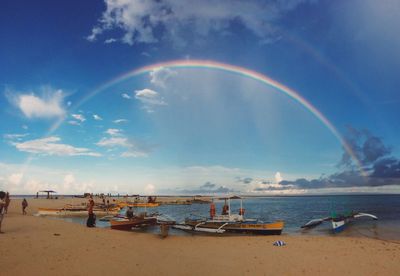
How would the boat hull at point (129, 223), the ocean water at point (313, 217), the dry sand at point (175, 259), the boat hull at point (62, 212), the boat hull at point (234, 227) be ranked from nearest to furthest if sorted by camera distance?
the dry sand at point (175, 259) → the boat hull at point (234, 227) → the boat hull at point (129, 223) → the ocean water at point (313, 217) → the boat hull at point (62, 212)

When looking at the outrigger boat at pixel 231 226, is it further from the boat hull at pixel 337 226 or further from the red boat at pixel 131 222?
the boat hull at pixel 337 226

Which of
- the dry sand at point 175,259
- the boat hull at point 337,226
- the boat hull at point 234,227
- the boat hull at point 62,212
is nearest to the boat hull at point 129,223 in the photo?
the boat hull at point 234,227

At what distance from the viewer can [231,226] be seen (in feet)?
108

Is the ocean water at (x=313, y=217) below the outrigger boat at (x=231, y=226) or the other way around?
below

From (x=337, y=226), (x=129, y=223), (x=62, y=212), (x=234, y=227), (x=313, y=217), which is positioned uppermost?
(x=129, y=223)

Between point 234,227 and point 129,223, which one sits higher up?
point 129,223

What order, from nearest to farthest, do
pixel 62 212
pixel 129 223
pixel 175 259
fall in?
1. pixel 175 259
2. pixel 129 223
3. pixel 62 212

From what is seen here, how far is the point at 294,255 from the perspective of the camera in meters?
18.0

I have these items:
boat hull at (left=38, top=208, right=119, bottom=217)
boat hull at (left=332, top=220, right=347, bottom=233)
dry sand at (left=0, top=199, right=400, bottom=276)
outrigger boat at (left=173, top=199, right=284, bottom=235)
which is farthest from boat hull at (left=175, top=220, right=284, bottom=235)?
boat hull at (left=38, top=208, right=119, bottom=217)

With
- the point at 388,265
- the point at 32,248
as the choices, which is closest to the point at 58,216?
the point at 32,248

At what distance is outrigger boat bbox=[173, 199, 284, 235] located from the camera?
3092 cm

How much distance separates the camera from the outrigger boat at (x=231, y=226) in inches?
1217

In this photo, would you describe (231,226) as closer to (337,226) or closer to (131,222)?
(131,222)

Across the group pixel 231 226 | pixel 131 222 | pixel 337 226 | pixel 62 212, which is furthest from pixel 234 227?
pixel 62 212
